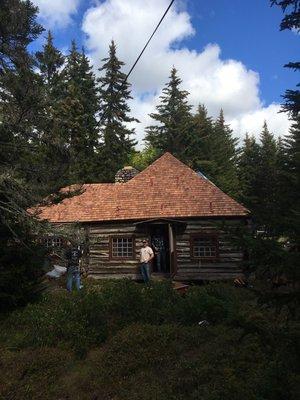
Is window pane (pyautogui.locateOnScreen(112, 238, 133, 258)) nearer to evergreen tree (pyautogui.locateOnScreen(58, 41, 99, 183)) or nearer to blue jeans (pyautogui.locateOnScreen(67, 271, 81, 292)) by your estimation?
blue jeans (pyautogui.locateOnScreen(67, 271, 81, 292))

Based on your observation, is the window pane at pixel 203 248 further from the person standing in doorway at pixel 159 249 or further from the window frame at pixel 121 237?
the window frame at pixel 121 237

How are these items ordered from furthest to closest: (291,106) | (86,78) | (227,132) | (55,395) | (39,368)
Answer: (227,132) < (86,78) < (291,106) < (39,368) < (55,395)

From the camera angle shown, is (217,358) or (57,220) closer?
(217,358)

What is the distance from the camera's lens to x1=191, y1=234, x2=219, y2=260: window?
19641 mm

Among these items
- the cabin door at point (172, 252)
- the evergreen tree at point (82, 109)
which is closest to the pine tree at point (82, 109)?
the evergreen tree at point (82, 109)

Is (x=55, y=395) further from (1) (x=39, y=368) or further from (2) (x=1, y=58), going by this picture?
(2) (x=1, y=58)

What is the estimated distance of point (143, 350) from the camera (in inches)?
326

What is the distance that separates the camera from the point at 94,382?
753 cm

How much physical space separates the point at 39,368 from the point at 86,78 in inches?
1541

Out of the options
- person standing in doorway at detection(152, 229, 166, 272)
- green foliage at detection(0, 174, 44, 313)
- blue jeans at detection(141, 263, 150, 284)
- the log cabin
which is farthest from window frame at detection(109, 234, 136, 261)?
green foliage at detection(0, 174, 44, 313)

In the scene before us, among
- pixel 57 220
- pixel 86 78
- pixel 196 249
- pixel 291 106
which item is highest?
pixel 86 78

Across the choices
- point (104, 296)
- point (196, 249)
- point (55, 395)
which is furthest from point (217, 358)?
point (196, 249)

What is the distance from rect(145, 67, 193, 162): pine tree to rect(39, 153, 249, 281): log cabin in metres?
20.6

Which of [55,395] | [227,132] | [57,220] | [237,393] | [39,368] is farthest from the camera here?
[227,132]
